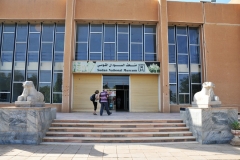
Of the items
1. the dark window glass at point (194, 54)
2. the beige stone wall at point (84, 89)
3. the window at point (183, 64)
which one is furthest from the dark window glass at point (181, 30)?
the beige stone wall at point (84, 89)

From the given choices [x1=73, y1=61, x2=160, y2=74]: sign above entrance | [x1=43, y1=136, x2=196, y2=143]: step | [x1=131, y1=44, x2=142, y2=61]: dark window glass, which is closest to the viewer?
[x1=43, y1=136, x2=196, y2=143]: step

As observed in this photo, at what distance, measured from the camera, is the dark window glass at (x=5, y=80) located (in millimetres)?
15232

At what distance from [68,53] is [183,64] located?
9036mm

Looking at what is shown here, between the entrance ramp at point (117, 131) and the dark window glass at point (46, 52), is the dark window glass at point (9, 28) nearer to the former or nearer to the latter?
the dark window glass at point (46, 52)

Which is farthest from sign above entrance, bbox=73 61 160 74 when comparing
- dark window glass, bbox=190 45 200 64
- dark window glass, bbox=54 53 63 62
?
dark window glass, bbox=190 45 200 64

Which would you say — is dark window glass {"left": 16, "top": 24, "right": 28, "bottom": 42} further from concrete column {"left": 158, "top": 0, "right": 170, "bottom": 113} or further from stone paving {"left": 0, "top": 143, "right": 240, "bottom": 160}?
stone paving {"left": 0, "top": 143, "right": 240, "bottom": 160}

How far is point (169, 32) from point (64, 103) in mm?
9957

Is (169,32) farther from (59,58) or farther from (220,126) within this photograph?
(220,126)

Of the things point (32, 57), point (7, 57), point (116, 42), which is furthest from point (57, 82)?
point (116, 42)

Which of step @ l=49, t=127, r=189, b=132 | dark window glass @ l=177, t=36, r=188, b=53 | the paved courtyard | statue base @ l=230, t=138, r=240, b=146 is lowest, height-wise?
the paved courtyard

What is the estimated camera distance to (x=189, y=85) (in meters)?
15.6

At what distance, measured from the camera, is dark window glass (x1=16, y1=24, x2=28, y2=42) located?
15773mm

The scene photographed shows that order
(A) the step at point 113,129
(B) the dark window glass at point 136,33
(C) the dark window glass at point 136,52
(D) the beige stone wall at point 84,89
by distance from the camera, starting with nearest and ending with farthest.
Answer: (A) the step at point 113,129 → (D) the beige stone wall at point 84,89 → (C) the dark window glass at point 136,52 → (B) the dark window glass at point 136,33

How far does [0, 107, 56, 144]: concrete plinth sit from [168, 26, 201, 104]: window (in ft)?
35.2
